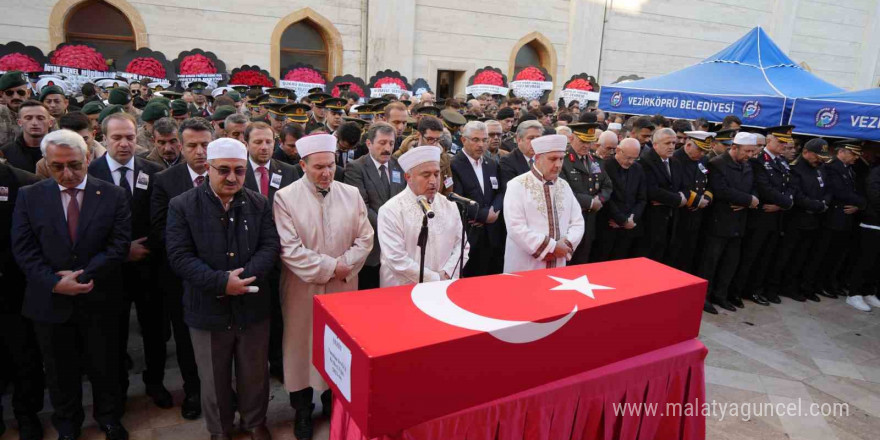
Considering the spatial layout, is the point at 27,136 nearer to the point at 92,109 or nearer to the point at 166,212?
the point at 166,212

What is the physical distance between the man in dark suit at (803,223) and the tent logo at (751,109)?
54.0 inches

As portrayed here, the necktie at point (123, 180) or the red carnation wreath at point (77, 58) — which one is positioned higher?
the red carnation wreath at point (77, 58)

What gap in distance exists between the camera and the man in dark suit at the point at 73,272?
295cm

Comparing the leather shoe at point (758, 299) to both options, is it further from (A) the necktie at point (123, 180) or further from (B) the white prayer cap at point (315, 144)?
(A) the necktie at point (123, 180)

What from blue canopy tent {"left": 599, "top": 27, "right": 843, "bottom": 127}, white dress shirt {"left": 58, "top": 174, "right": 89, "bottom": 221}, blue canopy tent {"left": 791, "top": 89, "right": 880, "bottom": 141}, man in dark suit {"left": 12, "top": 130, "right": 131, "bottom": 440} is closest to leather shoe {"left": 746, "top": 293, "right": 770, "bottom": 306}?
blue canopy tent {"left": 791, "top": 89, "right": 880, "bottom": 141}

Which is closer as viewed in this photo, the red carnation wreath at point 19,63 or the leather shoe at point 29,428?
the leather shoe at point 29,428

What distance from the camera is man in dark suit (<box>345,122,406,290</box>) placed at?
420cm

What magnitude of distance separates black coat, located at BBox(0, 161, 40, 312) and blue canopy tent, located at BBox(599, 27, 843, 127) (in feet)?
29.3

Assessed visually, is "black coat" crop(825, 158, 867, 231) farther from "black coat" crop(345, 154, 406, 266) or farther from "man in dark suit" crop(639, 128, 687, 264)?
"black coat" crop(345, 154, 406, 266)

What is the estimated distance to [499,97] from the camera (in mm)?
14734

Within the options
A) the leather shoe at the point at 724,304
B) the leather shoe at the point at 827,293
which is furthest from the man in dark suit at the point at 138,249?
the leather shoe at the point at 827,293

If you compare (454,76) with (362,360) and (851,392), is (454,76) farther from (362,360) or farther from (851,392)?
(362,360)

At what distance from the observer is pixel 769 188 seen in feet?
20.3

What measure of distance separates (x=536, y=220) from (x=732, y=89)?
655 centimetres
